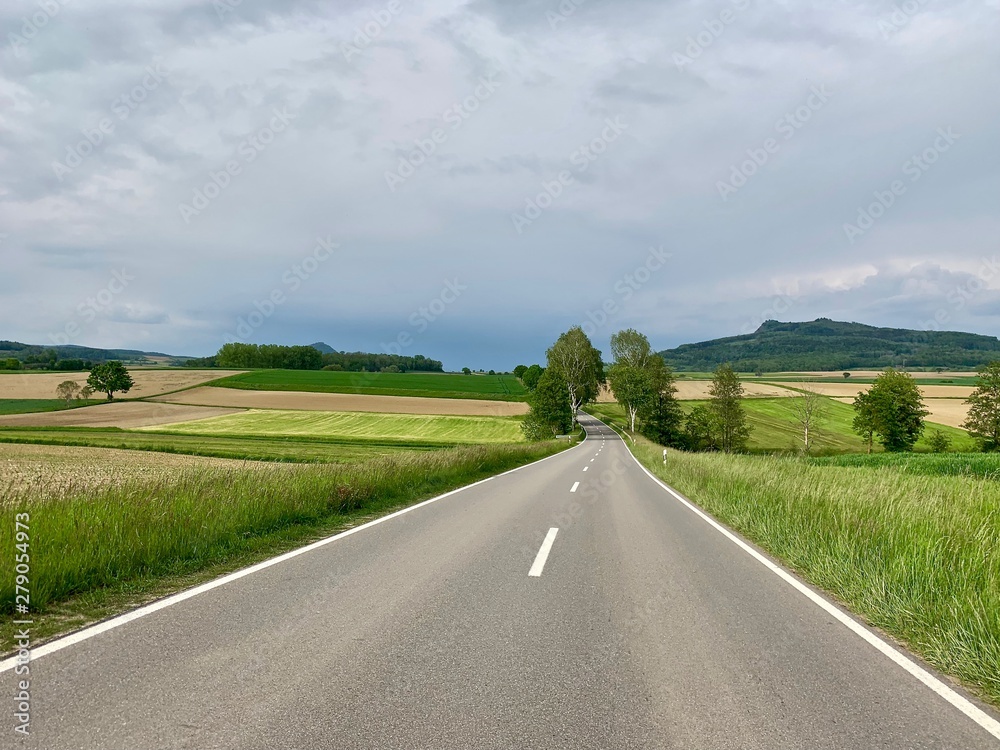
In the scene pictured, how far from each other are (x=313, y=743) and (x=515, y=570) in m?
3.93

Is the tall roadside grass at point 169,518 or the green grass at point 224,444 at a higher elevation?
the tall roadside grass at point 169,518

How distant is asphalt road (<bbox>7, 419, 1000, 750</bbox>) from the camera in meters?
3.16

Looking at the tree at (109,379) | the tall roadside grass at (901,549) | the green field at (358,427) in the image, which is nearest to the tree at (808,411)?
the green field at (358,427)

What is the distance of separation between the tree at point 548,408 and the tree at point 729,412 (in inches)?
731

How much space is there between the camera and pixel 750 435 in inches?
3034

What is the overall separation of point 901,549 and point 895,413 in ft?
233

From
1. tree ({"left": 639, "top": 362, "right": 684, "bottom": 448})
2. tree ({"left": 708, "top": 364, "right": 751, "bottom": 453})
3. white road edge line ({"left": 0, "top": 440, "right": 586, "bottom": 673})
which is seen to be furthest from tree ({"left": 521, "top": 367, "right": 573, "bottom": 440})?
white road edge line ({"left": 0, "top": 440, "right": 586, "bottom": 673})

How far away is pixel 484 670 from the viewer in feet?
12.9

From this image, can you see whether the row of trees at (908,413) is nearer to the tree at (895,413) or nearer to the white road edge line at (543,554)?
the tree at (895,413)

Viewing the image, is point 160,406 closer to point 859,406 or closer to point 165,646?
point 165,646

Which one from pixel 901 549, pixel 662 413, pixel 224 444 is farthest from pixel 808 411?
pixel 901 549

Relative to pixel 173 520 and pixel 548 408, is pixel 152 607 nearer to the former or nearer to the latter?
pixel 173 520

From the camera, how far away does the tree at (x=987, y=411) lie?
6178 cm

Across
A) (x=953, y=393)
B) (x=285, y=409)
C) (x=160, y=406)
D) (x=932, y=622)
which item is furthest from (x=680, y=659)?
(x=953, y=393)
